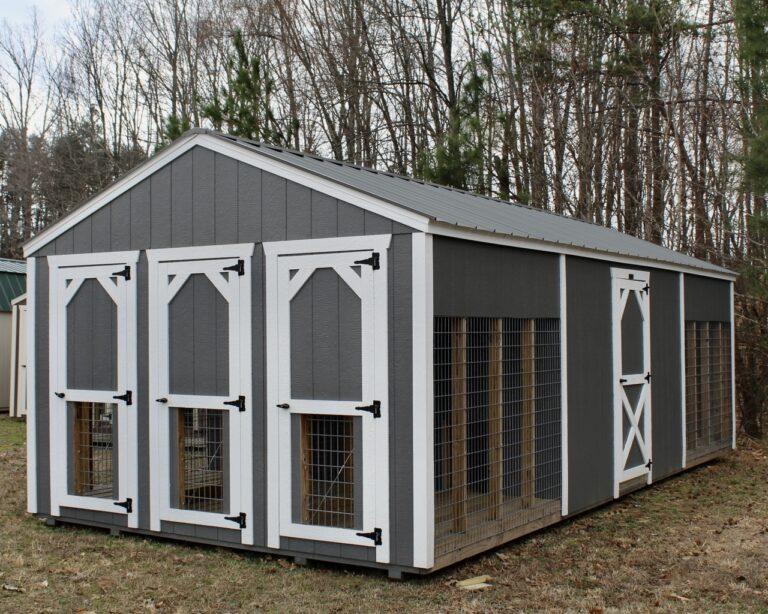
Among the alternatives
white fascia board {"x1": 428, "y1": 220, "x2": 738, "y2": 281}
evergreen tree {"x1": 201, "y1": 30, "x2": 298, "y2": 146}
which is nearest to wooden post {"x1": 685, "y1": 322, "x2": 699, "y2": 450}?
white fascia board {"x1": 428, "y1": 220, "x2": 738, "y2": 281}

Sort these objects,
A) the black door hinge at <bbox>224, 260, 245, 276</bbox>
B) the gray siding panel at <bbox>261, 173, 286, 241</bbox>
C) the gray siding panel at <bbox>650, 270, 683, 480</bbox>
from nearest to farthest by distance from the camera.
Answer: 1. the gray siding panel at <bbox>261, 173, 286, 241</bbox>
2. the black door hinge at <bbox>224, 260, 245, 276</bbox>
3. the gray siding panel at <bbox>650, 270, 683, 480</bbox>

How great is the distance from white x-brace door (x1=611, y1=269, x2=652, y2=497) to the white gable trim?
10.7 feet

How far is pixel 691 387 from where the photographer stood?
10297 millimetres

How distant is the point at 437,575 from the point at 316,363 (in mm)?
1591

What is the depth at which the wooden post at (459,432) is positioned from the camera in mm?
6094

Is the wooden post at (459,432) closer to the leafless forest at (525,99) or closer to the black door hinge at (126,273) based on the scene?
the black door hinge at (126,273)

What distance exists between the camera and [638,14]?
47.2 ft

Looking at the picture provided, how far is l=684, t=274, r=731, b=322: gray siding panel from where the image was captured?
34.0 feet

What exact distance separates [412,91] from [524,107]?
9.42 ft

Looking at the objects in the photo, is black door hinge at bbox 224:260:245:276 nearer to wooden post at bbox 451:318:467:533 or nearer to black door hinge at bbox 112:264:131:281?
black door hinge at bbox 112:264:131:281

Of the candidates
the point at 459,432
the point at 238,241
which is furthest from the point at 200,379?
the point at 459,432

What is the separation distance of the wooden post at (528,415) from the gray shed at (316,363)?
0.6 inches

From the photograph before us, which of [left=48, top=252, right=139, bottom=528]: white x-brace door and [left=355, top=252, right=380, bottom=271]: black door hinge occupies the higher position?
[left=355, top=252, right=380, bottom=271]: black door hinge

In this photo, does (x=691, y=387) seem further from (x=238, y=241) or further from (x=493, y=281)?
(x=238, y=241)
